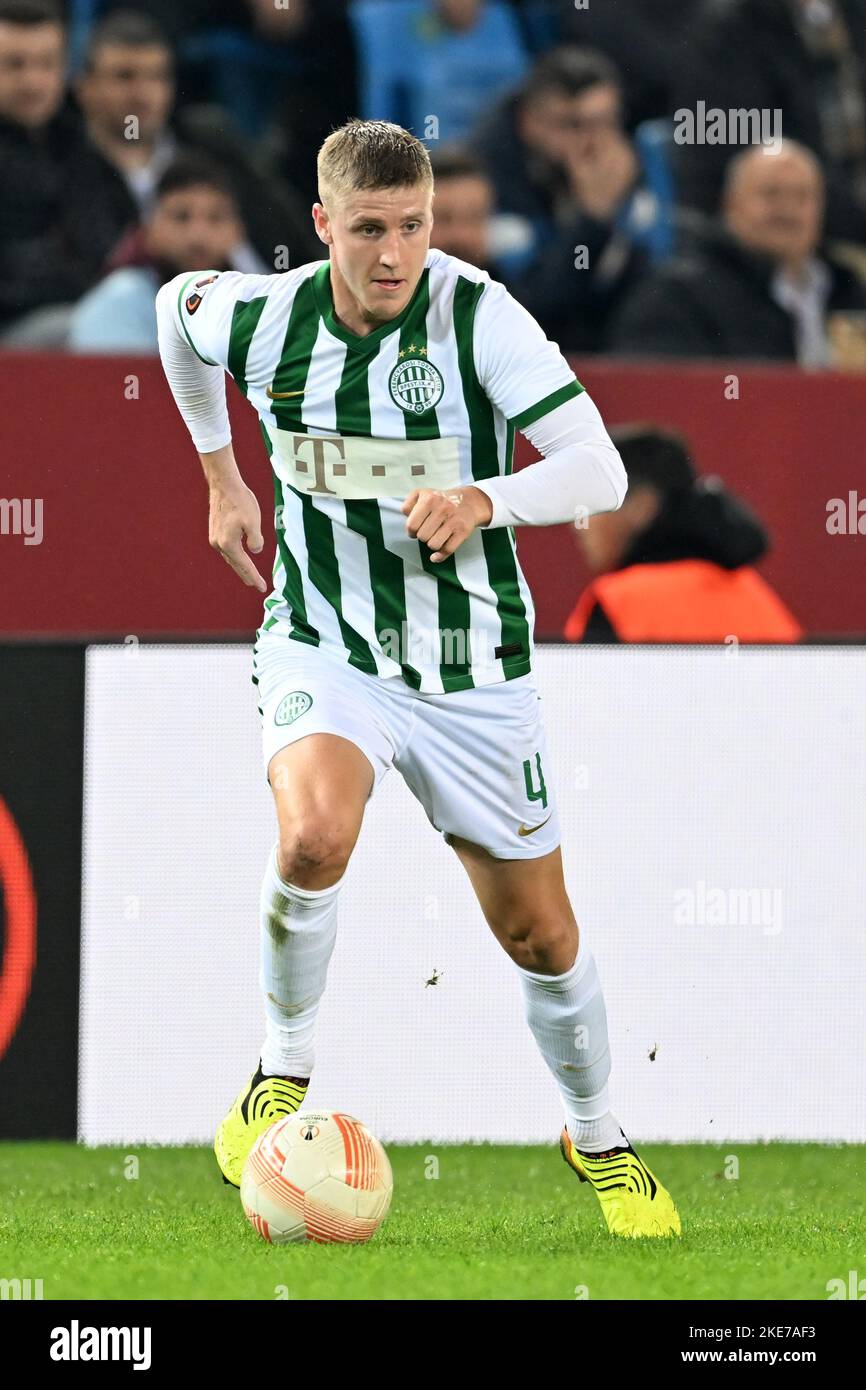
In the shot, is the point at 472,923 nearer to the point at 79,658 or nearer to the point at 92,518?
the point at 79,658

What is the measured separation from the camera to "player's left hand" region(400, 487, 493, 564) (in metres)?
3.78

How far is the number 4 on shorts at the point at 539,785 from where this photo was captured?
4258 mm

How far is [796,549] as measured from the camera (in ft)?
23.8

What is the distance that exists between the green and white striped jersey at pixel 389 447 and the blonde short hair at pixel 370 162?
0.27 m

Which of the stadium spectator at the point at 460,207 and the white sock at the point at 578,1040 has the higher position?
the stadium spectator at the point at 460,207

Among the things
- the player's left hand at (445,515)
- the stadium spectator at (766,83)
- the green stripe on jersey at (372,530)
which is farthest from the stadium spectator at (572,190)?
the player's left hand at (445,515)

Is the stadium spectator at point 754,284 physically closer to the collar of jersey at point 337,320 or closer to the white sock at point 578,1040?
the collar of jersey at point 337,320

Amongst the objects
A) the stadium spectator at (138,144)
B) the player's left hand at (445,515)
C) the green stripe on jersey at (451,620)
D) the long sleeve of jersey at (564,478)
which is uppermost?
the stadium spectator at (138,144)

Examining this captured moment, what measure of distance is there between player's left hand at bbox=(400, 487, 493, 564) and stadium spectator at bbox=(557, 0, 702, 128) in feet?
18.7

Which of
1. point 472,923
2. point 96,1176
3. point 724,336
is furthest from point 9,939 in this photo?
point 724,336

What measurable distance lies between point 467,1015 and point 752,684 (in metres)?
1.13

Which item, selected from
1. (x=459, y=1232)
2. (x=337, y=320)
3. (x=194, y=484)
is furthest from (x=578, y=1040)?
(x=194, y=484)

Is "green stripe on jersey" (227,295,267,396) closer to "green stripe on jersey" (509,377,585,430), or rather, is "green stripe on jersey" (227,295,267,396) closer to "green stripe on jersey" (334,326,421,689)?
"green stripe on jersey" (334,326,421,689)

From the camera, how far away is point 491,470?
13.8 ft
